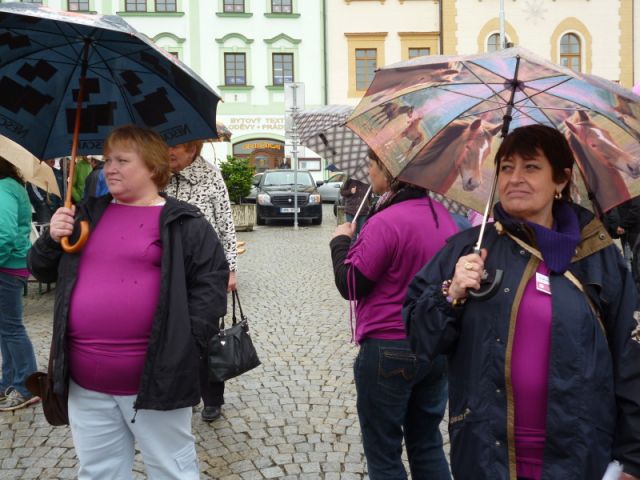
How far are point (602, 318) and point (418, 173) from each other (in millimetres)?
821

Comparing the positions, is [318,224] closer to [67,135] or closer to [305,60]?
[305,60]

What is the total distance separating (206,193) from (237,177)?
14019mm

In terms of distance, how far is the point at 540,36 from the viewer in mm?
31922

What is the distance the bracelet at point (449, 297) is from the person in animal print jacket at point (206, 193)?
214 cm

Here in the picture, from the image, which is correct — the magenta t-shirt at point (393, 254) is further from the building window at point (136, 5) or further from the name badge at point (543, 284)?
the building window at point (136, 5)

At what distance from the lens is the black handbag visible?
2986 mm

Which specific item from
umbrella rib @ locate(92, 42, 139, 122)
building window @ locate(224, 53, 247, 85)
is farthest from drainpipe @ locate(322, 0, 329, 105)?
umbrella rib @ locate(92, 42, 139, 122)

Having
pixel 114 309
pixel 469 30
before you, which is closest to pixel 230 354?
pixel 114 309

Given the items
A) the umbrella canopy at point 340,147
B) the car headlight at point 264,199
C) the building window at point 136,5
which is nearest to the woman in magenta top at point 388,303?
the umbrella canopy at point 340,147

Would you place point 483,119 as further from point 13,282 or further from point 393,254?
point 13,282

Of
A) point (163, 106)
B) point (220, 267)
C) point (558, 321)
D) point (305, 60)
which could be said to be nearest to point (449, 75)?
point (558, 321)

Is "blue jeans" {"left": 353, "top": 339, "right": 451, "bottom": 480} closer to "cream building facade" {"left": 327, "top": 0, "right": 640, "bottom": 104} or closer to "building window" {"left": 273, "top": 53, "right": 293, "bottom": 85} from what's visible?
"cream building facade" {"left": 327, "top": 0, "right": 640, "bottom": 104}

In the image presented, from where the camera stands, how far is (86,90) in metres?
3.09

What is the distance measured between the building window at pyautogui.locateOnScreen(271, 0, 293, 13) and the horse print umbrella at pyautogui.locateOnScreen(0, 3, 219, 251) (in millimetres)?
29924
